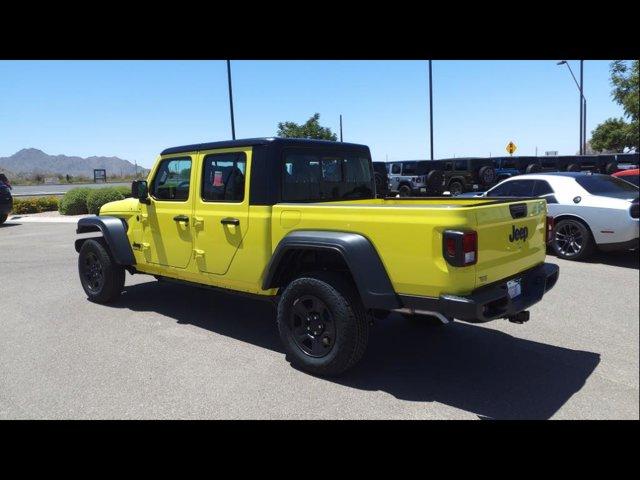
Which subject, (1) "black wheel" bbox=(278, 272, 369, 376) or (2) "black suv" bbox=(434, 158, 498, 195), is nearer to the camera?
(1) "black wheel" bbox=(278, 272, 369, 376)

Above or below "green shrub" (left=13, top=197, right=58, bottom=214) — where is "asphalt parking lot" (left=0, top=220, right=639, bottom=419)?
below

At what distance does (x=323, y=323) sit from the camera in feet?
13.2

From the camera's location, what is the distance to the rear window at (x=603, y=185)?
8.09 meters

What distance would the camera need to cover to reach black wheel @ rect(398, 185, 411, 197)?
877 inches

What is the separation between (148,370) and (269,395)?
1.21 m

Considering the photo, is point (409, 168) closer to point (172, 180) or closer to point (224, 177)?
point (172, 180)

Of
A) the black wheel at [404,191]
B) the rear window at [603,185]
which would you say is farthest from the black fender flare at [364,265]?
the black wheel at [404,191]

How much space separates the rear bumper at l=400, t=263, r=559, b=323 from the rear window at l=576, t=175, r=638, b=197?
505cm

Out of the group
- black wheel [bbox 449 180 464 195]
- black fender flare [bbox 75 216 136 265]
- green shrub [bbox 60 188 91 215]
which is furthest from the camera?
black wheel [bbox 449 180 464 195]

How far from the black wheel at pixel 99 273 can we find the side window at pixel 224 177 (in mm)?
2044

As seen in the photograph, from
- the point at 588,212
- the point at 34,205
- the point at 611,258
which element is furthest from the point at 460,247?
the point at 34,205

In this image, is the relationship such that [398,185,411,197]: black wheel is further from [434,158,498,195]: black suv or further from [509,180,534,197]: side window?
[509,180,534,197]: side window

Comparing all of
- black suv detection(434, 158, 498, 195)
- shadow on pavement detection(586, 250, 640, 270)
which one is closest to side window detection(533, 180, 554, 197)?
shadow on pavement detection(586, 250, 640, 270)
